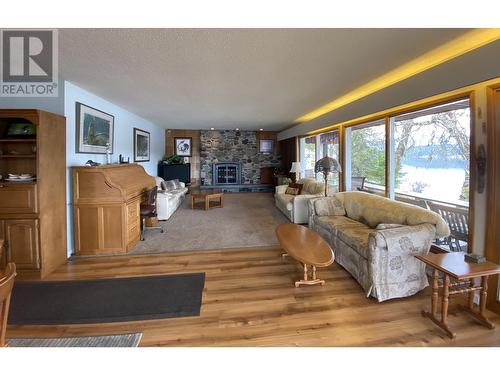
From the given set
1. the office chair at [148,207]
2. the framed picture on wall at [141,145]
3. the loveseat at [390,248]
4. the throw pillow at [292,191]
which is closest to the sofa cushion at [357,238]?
the loveseat at [390,248]

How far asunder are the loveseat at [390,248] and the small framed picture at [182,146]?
7.71 metres

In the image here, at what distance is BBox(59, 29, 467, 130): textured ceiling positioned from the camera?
78.7 inches

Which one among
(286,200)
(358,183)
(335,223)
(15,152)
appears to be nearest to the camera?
(15,152)

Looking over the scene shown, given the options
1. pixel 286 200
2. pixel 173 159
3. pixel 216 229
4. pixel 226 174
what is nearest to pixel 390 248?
pixel 216 229

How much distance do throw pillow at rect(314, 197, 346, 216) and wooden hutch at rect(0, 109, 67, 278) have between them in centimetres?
389

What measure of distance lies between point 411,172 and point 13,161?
222 inches

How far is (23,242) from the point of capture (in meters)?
2.74

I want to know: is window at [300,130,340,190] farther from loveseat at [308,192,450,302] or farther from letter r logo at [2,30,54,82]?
letter r logo at [2,30,54,82]

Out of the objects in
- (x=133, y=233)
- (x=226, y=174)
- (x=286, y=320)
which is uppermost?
(x=226, y=174)

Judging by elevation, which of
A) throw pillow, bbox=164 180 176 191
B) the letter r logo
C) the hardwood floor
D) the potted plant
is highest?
the letter r logo

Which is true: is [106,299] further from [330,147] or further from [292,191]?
[330,147]

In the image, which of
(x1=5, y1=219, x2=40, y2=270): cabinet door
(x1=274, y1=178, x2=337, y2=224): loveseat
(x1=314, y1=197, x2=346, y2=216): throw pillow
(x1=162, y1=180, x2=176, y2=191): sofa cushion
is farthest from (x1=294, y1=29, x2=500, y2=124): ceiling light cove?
(x1=162, y1=180, x2=176, y2=191): sofa cushion

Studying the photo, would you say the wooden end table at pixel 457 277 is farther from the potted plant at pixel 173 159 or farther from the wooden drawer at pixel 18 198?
the potted plant at pixel 173 159

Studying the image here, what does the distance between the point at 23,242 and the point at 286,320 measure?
10.5 ft
